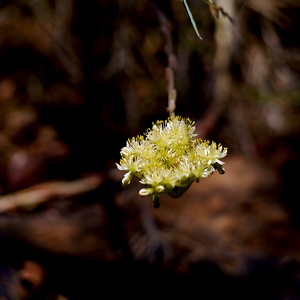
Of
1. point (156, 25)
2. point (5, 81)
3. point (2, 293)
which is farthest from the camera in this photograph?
point (5, 81)

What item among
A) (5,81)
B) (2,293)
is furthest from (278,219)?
(5,81)

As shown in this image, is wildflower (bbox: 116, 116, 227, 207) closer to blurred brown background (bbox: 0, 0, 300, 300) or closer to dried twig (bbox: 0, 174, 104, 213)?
blurred brown background (bbox: 0, 0, 300, 300)

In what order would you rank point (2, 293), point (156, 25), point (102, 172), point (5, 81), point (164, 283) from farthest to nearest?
point (5, 81) < point (156, 25) < point (102, 172) < point (164, 283) < point (2, 293)

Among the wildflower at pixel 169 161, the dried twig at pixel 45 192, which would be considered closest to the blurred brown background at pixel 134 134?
the dried twig at pixel 45 192

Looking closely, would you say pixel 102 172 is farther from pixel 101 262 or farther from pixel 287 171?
pixel 287 171

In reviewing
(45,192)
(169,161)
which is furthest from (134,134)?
(169,161)

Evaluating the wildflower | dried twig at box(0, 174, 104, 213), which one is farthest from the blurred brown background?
the wildflower
